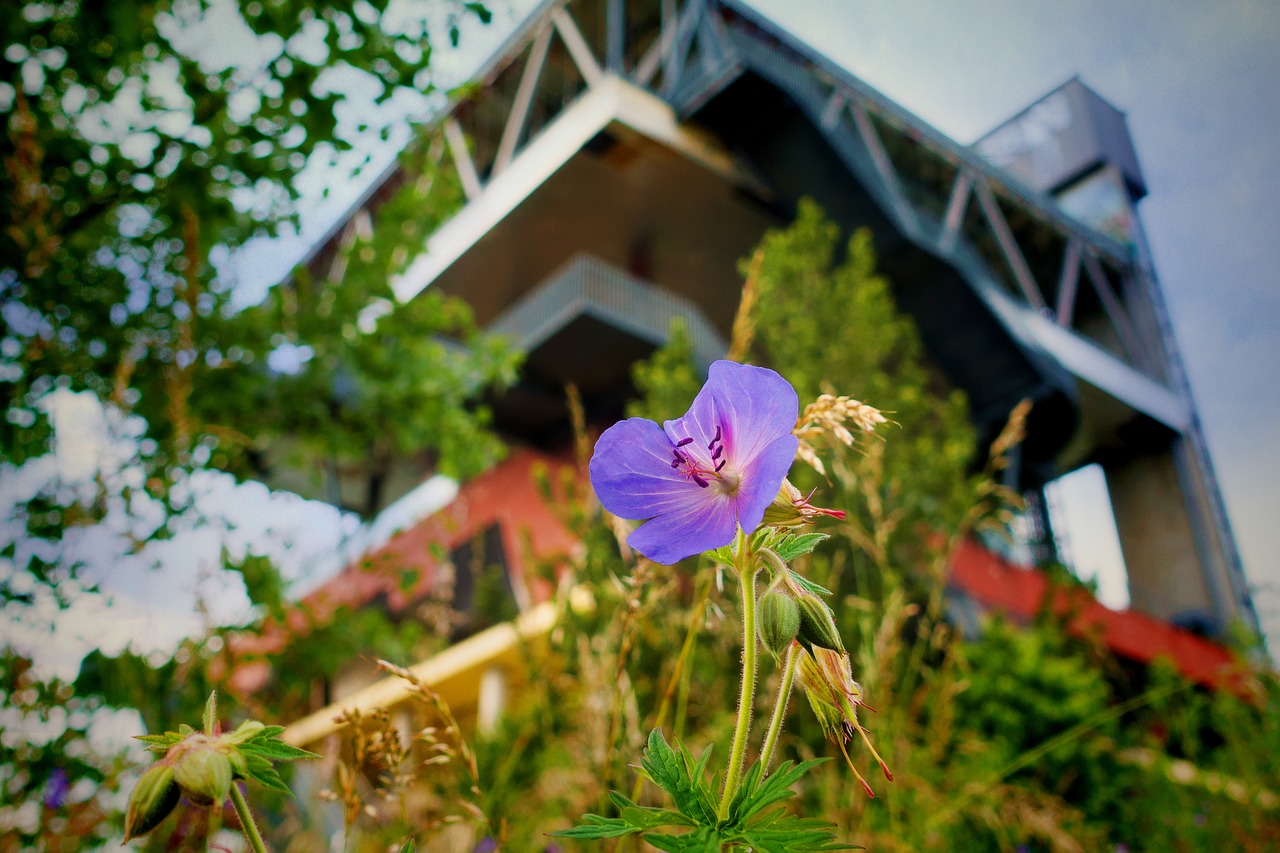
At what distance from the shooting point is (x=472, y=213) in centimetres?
1063

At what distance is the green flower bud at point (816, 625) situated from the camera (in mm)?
425

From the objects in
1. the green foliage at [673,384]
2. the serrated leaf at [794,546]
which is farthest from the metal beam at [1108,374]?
the serrated leaf at [794,546]

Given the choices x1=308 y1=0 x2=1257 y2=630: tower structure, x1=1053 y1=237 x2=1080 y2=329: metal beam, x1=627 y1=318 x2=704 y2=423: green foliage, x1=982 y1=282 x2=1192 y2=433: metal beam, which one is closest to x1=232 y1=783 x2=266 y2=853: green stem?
x1=627 y1=318 x2=704 y2=423: green foliage

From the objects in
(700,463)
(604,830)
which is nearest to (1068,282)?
(700,463)

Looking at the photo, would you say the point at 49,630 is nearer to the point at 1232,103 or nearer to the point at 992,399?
the point at 1232,103

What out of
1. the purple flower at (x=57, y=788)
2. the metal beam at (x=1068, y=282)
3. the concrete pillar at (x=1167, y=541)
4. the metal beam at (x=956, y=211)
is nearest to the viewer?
the purple flower at (x=57, y=788)

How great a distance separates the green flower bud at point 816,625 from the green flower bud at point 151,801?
0.35m

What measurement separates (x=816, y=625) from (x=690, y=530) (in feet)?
0.29

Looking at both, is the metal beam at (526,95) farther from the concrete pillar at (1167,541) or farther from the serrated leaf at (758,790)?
the concrete pillar at (1167,541)

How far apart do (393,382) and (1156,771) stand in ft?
11.7

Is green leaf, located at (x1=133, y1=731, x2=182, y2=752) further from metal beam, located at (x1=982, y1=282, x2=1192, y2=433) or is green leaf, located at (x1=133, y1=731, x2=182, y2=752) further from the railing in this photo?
metal beam, located at (x1=982, y1=282, x2=1192, y2=433)

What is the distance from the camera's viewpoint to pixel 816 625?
16.9 inches

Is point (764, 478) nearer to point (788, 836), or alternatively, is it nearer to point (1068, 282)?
point (788, 836)

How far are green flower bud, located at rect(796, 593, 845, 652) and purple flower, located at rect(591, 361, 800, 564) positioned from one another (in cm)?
6
